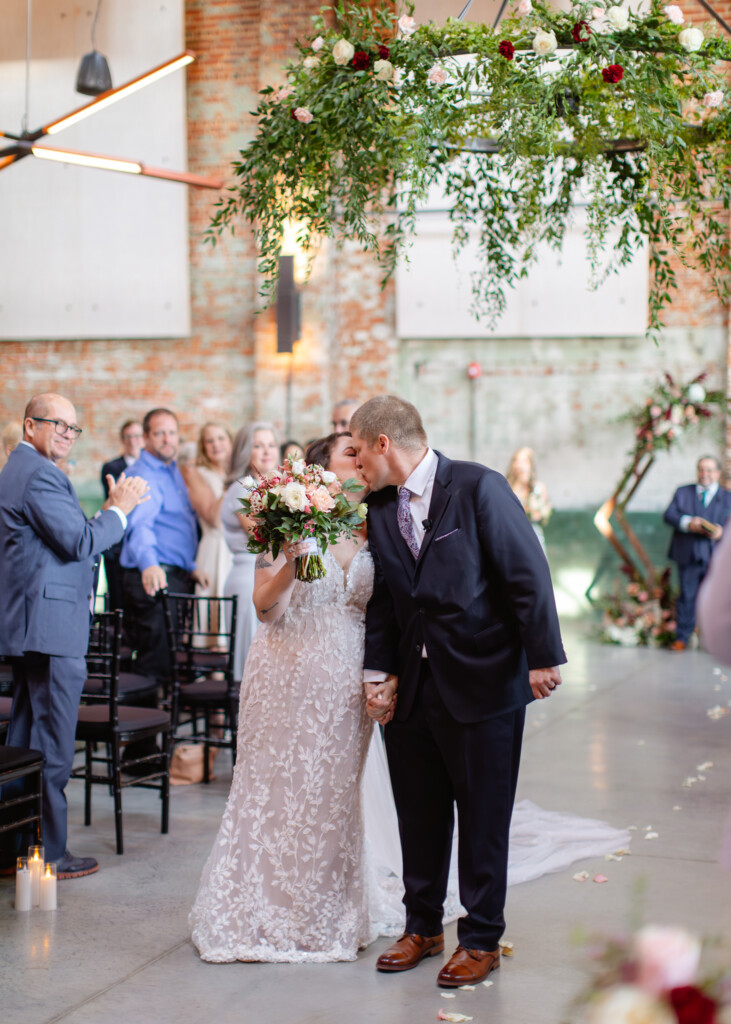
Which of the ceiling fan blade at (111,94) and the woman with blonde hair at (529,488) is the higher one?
the ceiling fan blade at (111,94)

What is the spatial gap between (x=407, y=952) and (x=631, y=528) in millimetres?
8639

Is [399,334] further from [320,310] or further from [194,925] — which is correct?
[194,925]

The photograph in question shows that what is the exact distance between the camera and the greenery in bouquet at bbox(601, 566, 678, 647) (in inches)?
430

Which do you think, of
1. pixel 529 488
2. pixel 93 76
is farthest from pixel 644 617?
pixel 93 76

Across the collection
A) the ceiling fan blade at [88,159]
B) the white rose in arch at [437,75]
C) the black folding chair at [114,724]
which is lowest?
the black folding chair at [114,724]

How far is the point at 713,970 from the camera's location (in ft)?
3.74

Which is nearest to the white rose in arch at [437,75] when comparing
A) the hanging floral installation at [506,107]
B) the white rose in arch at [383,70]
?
the hanging floral installation at [506,107]

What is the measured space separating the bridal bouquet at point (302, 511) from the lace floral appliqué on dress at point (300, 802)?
0.25 metres

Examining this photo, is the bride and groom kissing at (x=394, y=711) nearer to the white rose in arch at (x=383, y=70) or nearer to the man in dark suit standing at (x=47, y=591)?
the man in dark suit standing at (x=47, y=591)

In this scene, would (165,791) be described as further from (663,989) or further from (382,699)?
(663,989)

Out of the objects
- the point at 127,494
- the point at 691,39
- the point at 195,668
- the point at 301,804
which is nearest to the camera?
Result: the point at 301,804

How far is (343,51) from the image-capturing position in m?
4.32

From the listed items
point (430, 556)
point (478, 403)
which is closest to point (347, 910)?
point (430, 556)

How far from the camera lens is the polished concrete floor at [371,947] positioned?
3.27 m
